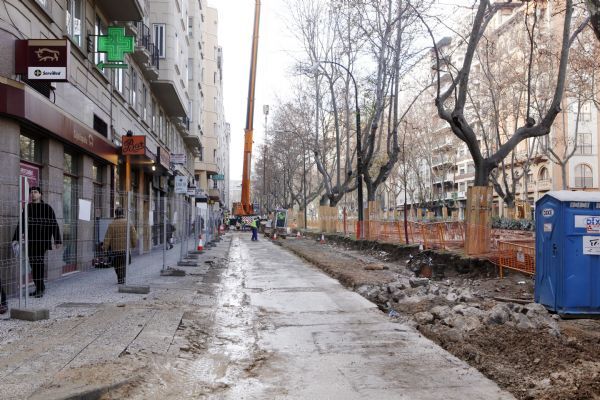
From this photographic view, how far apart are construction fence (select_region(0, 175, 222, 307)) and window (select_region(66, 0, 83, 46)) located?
3.41 metres

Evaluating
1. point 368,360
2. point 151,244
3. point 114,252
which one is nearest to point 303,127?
point 151,244

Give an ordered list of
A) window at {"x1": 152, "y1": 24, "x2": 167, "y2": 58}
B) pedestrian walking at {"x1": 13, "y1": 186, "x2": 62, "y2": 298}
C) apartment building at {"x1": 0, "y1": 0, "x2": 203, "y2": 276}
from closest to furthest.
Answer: pedestrian walking at {"x1": 13, "y1": 186, "x2": 62, "y2": 298}
apartment building at {"x1": 0, "y1": 0, "x2": 203, "y2": 276}
window at {"x1": 152, "y1": 24, "x2": 167, "y2": 58}

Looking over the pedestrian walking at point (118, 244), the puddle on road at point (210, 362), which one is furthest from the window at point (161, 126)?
the puddle on road at point (210, 362)

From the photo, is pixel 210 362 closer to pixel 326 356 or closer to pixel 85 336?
pixel 326 356

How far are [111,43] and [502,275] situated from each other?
37.0ft

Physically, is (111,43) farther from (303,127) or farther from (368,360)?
(303,127)

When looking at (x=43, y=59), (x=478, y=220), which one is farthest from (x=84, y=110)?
(x=478, y=220)

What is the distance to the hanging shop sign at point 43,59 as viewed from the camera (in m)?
9.29

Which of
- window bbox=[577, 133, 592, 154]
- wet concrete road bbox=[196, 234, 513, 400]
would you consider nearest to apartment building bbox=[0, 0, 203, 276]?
wet concrete road bbox=[196, 234, 513, 400]

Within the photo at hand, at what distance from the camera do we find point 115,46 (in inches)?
548

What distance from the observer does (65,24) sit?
12031mm

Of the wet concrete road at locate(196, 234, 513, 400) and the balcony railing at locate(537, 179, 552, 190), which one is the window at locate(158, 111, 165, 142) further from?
the balcony railing at locate(537, 179, 552, 190)

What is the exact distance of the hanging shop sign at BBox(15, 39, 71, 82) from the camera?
929cm

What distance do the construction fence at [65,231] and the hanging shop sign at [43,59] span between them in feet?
6.59
